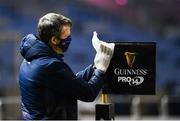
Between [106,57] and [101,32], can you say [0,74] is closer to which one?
[101,32]

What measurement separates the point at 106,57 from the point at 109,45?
0.09 meters

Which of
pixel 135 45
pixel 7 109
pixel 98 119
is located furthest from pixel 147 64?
pixel 7 109

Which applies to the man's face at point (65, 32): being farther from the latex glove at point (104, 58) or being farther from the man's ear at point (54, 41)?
the latex glove at point (104, 58)

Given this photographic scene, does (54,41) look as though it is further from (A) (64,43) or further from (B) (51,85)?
(B) (51,85)

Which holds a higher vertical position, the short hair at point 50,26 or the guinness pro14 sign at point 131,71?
the short hair at point 50,26

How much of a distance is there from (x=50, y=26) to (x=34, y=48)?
0.20 m

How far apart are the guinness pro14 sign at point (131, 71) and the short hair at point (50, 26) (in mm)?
430

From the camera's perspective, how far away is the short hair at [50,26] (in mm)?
4633

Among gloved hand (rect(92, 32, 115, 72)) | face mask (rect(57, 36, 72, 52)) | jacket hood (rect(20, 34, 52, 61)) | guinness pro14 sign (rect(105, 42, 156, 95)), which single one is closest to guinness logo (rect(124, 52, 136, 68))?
guinness pro14 sign (rect(105, 42, 156, 95))

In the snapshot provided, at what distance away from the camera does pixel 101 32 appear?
16812 mm

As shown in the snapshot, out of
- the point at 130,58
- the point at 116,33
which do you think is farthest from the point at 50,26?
the point at 116,33

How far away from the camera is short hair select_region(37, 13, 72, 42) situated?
15.2 ft

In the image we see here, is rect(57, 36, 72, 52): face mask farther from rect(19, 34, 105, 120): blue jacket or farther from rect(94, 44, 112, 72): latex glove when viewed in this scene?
rect(94, 44, 112, 72): latex glove

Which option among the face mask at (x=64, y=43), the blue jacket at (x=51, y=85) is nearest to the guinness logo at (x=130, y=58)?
the blue jacket at (x=51, y=85)
